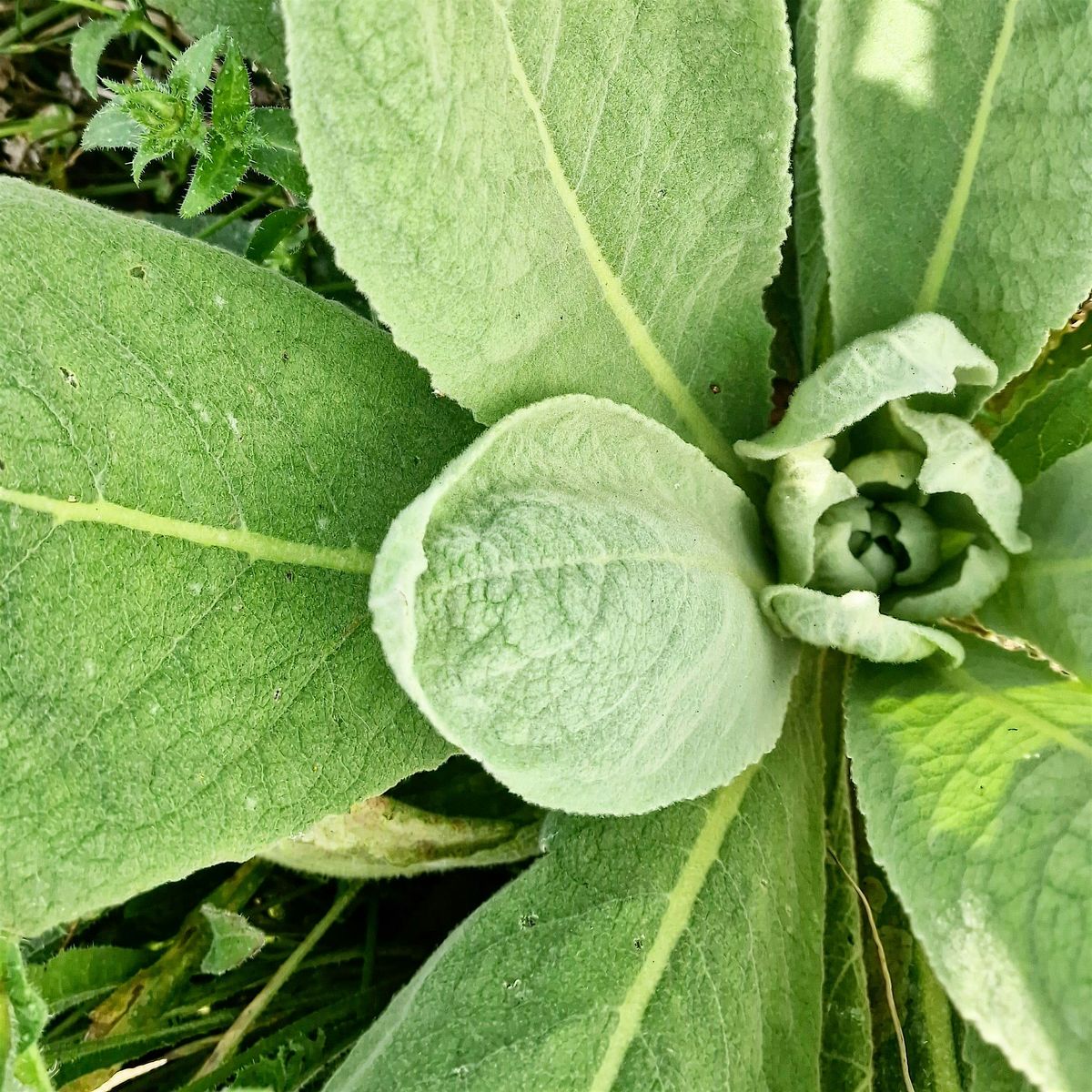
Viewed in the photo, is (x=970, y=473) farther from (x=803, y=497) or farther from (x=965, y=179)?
(x=965, y=179)

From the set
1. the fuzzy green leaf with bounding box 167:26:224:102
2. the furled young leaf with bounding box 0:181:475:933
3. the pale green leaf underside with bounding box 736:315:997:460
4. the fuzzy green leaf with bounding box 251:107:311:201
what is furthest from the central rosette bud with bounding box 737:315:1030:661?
the fuzzy green leaf with bounding box 167:26:224:102

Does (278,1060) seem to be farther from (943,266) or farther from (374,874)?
(943,266)

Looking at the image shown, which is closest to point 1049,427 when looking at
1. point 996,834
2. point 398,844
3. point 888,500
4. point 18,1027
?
point 888,500

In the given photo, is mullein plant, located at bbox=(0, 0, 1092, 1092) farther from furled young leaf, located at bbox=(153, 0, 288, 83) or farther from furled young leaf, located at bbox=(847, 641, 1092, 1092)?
furled young leaf, located at bbox=(153, 0, 288, 83)

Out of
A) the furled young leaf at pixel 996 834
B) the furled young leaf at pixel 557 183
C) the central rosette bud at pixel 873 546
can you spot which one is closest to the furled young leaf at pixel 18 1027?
the furled young leaf at pixel 557 183

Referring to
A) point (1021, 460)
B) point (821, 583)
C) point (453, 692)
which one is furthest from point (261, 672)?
point (1021, 460)

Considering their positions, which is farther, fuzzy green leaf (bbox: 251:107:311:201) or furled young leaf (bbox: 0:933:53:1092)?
fuzzy green leaf (bbox: 251:107:311:201)
